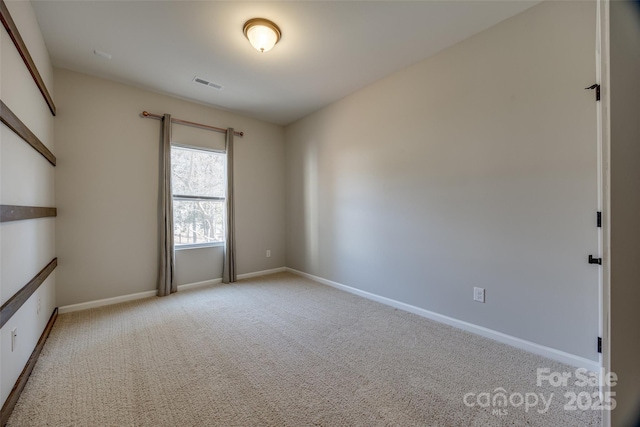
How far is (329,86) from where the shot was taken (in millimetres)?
3359

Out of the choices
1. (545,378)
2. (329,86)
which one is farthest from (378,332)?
(329,86)

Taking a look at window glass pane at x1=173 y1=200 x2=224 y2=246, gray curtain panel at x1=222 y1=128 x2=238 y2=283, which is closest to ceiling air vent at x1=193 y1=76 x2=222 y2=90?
gray curtain panel at x1=222 y1=128 x2=238 y2=283

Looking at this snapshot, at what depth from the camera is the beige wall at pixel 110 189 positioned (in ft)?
9.52

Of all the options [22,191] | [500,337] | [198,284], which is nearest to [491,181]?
[500,337]

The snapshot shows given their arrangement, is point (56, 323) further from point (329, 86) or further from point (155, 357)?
point (329, 86)

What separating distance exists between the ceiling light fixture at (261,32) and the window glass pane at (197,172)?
7.01 feet

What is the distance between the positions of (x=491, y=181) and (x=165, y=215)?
3836 mm

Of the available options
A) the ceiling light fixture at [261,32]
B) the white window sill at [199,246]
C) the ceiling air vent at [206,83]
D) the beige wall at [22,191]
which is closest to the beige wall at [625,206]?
the ceiling light fixture at [261,32]

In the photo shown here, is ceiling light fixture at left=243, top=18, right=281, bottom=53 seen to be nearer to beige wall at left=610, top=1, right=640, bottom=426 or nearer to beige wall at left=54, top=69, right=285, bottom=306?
beige wall at left=54, top=69, right=285, bottom=306

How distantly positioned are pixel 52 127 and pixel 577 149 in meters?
4.85

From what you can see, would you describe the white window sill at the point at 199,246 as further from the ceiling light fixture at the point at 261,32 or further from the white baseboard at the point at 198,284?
the ceiling light fixture at the point at 261,32

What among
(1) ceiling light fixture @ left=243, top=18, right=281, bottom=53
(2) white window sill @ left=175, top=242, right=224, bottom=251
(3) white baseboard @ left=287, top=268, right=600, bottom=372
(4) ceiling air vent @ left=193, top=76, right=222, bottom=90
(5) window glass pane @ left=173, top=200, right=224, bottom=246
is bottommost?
(3) white baseboard @ left=287, top=268, right=600, bottom=372

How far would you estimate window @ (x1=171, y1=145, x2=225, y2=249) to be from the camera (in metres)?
3.72

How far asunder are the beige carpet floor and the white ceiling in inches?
108
